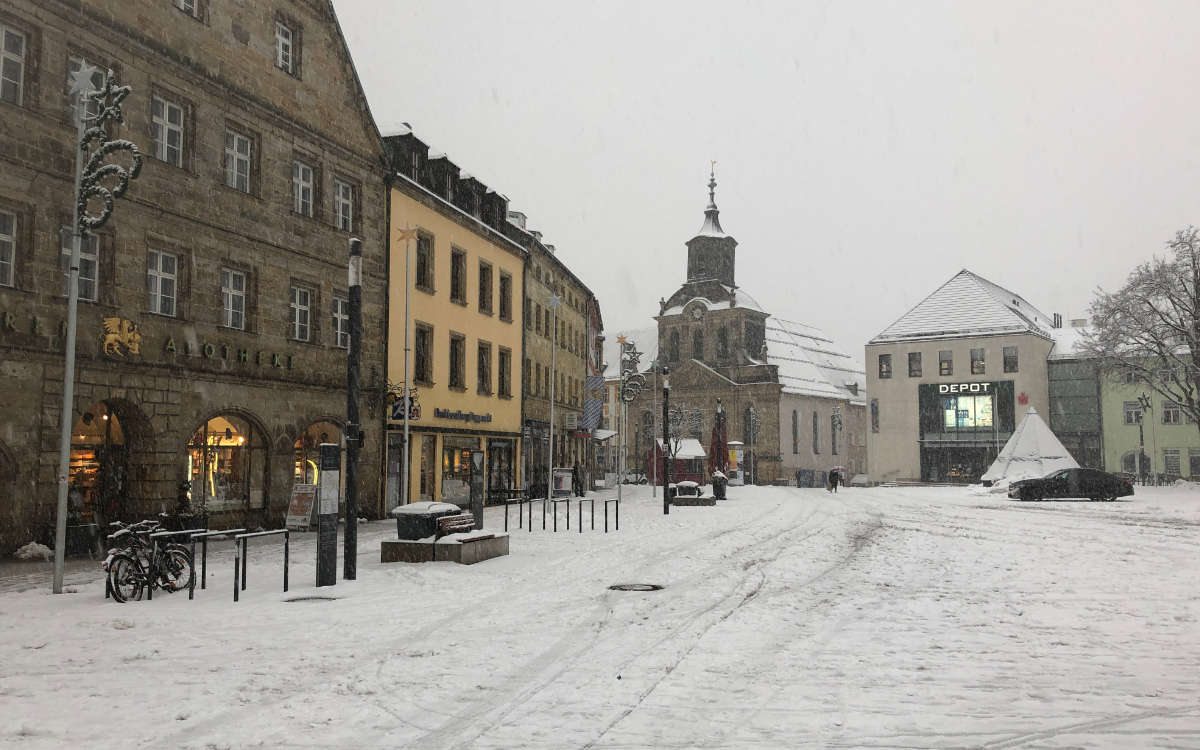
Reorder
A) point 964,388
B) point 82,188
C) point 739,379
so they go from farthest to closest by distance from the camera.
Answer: point 739,379 → point 964,388 → point 82,188

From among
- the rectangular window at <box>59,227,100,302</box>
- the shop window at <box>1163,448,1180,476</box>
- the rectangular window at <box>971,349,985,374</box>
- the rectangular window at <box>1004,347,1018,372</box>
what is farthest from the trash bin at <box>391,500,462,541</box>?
Result: the shop window at <box>1163,448,1180,476</box>

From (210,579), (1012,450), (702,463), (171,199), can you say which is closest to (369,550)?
(210,579)

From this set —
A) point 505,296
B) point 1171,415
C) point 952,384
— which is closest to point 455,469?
point 505,296

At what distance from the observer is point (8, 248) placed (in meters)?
16.8

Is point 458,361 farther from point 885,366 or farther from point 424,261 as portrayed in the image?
point 885,366

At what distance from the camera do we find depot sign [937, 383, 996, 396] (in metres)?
67.4

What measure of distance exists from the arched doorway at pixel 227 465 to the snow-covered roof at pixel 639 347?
261ft

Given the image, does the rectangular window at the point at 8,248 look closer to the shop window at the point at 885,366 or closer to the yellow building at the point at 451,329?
the yellow building at the point at 451,329

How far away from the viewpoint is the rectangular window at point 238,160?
876 inches

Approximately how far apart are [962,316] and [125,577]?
67.7 meters

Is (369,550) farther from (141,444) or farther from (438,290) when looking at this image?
(438,290)

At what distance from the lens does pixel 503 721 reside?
6.50 m

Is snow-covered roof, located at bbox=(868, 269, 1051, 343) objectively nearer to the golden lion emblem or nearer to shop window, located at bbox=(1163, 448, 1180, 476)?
shop window, located at bbox=(1163, 448, 1180, 476)

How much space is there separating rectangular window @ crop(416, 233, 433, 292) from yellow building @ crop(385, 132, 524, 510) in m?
0.03
